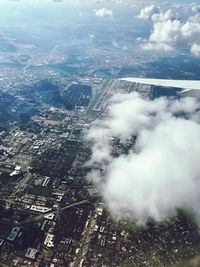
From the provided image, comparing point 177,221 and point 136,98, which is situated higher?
point 177,221

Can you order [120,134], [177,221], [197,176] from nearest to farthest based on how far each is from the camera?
[177,221]
[197,176]
[120,134]

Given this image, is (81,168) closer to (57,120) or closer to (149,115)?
(57,120)

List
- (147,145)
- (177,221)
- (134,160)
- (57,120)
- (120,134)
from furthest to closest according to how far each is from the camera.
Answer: (57,120) → (120,134) → (147,145) → (134,160) → (177,221)

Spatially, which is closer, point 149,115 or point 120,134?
point 120,134

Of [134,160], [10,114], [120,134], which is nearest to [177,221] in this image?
[134,160]

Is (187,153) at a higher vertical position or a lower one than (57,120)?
higher

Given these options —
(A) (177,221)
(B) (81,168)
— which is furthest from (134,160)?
(A) (177,221)

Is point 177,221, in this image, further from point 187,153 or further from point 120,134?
point 120,134

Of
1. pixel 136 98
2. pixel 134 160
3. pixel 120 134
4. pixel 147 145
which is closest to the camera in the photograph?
pixel 134 160

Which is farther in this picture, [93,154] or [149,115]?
[149,115]
